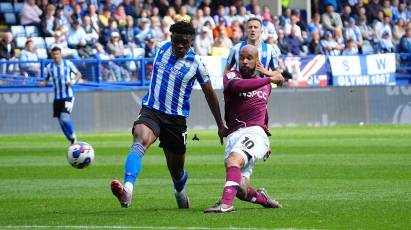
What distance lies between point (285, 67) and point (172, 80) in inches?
845

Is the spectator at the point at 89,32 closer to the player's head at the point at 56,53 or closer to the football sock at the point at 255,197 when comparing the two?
the player's head at the point at 56,53

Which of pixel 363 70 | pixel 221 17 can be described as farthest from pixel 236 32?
pixel 363 70

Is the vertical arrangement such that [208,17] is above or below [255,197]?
below

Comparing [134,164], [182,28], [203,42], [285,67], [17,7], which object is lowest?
[285,67]

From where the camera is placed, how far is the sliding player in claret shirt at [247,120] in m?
11.9

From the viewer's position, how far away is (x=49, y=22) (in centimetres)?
3219

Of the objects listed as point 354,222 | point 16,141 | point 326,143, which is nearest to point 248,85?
point 354,222

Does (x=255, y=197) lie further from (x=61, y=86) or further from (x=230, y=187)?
(x=61, y=86)

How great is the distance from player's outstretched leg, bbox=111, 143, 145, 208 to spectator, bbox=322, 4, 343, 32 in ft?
90.3

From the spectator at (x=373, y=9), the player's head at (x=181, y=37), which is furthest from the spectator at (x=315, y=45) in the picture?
the player's head at (x=181, y=37)

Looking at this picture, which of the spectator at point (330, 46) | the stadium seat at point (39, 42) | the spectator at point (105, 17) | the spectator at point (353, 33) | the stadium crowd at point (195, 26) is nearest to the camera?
the stadium seat at point (39, 42)

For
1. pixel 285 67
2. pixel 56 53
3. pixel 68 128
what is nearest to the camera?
pixel 68 128

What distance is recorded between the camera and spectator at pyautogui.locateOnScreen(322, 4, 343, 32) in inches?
1542

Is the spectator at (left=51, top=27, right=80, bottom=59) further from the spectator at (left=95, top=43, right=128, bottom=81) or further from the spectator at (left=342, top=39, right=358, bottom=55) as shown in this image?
the spectator at (left=342, top=39, right=358, bottom=55)
